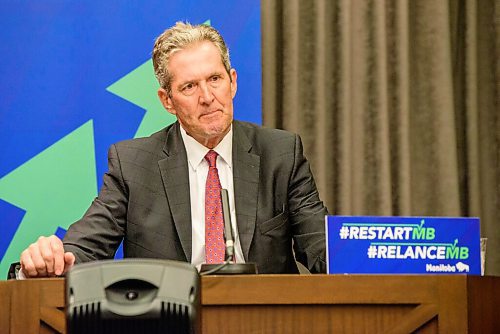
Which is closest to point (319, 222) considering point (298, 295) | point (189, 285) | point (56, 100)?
point (298, 295)

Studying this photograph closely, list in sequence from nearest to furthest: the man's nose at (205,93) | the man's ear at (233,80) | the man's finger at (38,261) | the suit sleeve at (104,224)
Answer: the man's finger at (38,261)
the suit sleeve at (104,224)
the man's nose at (205,93)
the man's ear at (233,80)

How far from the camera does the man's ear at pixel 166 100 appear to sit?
8.30 ft

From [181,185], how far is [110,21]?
2.43 ft

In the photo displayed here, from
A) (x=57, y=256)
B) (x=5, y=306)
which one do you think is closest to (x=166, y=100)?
(x=57, y=256)

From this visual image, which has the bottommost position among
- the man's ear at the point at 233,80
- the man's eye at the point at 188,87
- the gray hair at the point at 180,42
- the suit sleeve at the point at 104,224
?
the suit sleeve at the point at 104,224

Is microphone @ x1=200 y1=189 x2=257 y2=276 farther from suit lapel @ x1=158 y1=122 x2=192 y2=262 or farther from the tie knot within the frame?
the tie knot

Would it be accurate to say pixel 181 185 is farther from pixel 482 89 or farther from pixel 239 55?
pixel 482 89

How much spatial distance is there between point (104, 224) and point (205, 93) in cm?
48

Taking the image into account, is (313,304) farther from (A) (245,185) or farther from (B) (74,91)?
(B) (74,91)

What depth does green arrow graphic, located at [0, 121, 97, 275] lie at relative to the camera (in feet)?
8.66

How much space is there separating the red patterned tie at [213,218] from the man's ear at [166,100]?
220 millimetres

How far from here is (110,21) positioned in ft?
9.05

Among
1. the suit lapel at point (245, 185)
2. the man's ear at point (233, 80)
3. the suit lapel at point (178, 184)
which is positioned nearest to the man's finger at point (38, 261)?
the suit lapel at point (178, 184)

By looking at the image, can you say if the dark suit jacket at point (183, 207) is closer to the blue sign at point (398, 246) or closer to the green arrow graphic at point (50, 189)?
the green arrow graphic at point (50, 189)
